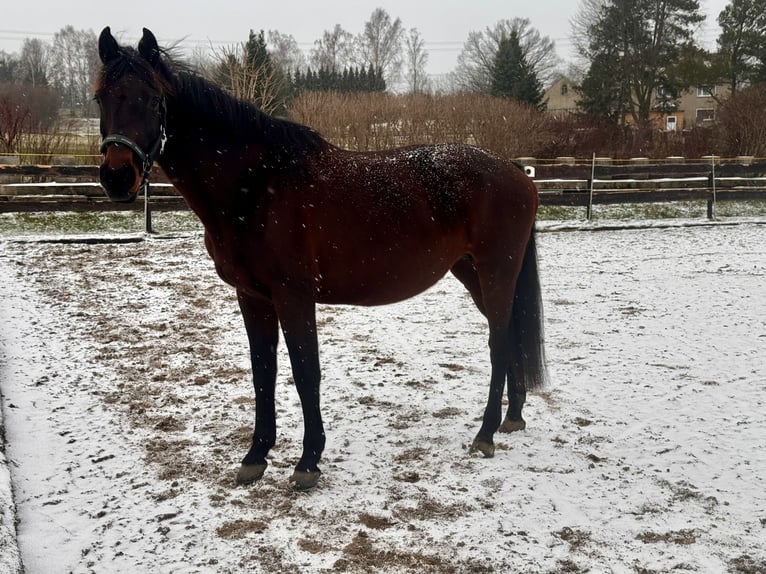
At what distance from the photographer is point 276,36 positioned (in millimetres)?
66125

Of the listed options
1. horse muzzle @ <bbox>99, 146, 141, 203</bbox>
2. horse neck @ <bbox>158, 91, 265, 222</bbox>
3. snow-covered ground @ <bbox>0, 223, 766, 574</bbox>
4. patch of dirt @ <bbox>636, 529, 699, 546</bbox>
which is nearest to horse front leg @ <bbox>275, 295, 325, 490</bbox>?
snow-covered ground @ <bbox>0, 223, 766, 574</bbox>

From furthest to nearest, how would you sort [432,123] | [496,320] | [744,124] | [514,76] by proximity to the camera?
[514,76], [744,124], [432,123], [496,320]

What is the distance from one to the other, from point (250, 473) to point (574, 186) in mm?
13187

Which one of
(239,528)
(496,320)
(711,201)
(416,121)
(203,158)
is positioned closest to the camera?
(239,528)

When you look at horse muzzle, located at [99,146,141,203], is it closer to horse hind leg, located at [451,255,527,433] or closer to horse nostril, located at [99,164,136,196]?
horse nostril, located at [99,164,136,196]

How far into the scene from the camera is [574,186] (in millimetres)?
14914

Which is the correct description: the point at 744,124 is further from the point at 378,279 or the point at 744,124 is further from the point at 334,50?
the point at 334,50

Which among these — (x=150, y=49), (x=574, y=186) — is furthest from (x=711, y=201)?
(x=150, y=49)

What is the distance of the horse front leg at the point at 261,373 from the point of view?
3383 millimetres

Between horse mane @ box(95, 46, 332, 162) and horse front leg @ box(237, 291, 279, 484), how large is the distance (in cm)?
81

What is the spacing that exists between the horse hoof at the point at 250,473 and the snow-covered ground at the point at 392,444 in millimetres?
62

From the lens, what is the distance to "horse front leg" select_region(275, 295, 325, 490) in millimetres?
3176

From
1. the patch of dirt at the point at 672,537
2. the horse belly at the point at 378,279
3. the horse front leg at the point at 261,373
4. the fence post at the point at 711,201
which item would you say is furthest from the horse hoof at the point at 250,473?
the fence post at the point at 711,201

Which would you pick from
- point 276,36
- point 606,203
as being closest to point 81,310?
point 606,203
